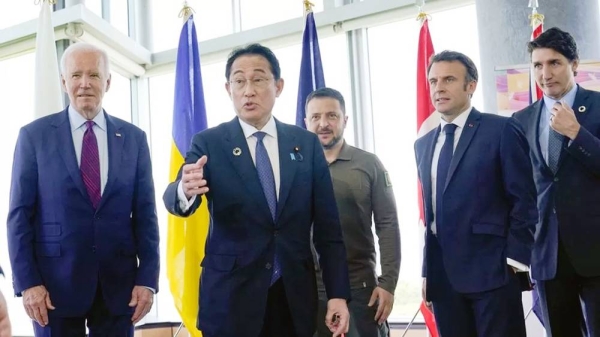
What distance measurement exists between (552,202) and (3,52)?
4428mm

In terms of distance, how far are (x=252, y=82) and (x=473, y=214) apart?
91 centimetres

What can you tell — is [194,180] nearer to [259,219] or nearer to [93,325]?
[259,219]

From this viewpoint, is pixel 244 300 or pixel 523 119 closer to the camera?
pixel 244 300

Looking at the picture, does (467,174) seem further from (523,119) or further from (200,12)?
(200,12)

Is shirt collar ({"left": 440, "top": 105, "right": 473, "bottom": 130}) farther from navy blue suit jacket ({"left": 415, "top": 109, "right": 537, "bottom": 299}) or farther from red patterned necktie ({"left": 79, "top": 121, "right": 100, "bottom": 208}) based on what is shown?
red patterned necktie ({"left": 79, "top": 121, "right": 100, "bottom": 208})

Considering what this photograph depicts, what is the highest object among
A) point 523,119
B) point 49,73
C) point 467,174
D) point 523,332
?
point 49,73

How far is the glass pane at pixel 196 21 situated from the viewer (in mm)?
5641

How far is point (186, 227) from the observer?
345 cm

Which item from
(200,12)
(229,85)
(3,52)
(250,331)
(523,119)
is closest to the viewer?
(250,331)

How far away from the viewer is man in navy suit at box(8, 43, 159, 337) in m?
2.10

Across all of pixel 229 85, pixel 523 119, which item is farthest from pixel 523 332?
pixel 229 85

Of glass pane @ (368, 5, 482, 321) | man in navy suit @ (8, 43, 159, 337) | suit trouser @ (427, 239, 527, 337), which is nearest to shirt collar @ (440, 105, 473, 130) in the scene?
suit trouser @ (427, 239, 527, 337)

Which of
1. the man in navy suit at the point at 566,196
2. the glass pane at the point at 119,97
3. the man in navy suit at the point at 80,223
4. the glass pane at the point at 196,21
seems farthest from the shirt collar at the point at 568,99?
the glass pane at the point at 119,97

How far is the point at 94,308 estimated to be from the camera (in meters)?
2.15
